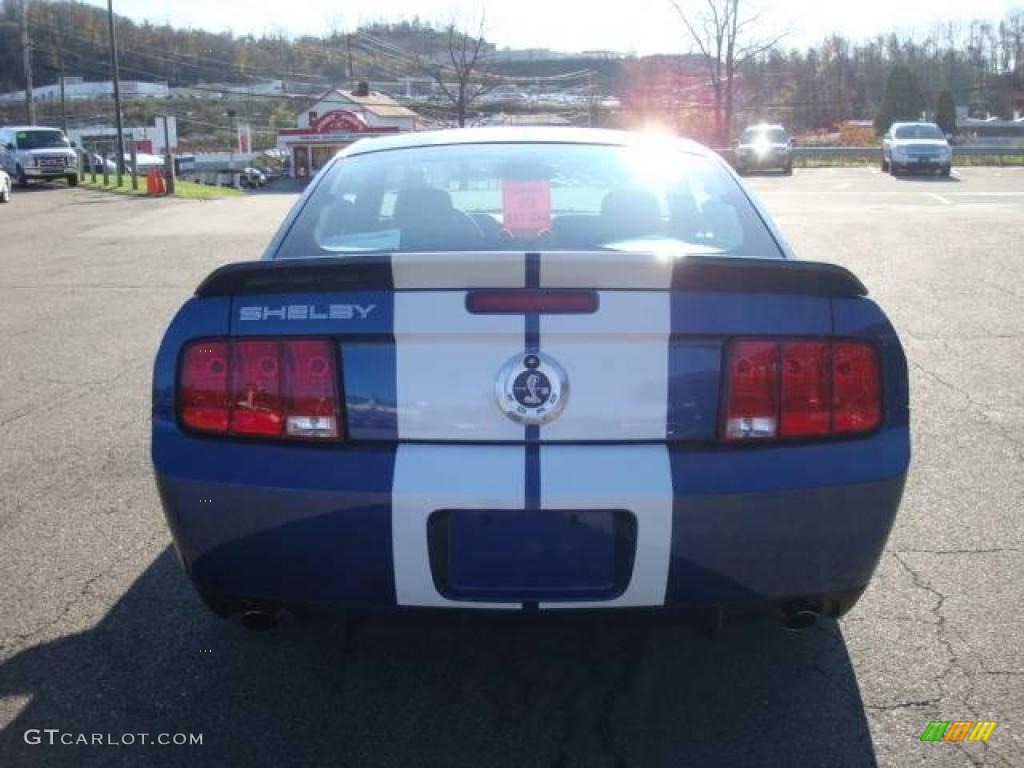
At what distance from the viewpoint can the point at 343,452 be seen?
249cm

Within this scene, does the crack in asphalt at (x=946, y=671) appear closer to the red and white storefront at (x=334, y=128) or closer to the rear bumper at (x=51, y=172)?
the rear bumper at (x=51, y=172)

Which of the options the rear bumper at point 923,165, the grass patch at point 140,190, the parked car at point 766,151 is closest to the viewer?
the grass patch at point 140,190

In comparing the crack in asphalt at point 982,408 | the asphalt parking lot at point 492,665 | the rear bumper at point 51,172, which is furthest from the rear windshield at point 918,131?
the asphalt parking lot at point 492,665

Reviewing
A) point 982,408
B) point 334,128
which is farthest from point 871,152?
point 982,408

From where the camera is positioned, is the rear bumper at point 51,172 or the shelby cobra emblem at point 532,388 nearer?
the shelby cobra emblem at point 532,388

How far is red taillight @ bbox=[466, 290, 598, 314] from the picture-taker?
2.46m

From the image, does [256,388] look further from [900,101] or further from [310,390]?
[900,101]

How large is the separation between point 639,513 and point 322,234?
168 cm

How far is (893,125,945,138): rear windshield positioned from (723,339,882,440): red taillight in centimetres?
3322

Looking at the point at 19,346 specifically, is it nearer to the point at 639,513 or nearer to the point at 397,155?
the point at 397,155

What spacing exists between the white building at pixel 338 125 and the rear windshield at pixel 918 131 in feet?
68.6

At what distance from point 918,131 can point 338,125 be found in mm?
28182

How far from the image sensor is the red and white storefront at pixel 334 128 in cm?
4853

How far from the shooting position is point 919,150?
104 feet
